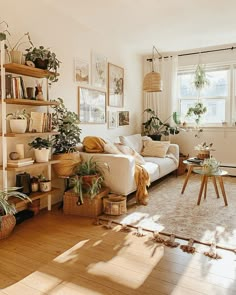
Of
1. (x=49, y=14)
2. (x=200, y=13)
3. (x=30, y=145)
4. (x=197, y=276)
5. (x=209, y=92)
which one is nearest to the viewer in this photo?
(x=197, y=276)

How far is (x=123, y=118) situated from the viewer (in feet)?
17.5

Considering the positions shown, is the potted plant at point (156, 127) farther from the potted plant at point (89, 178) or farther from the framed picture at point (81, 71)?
the potted plant at point (89, 178)

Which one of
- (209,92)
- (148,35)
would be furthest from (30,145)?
(209,92)

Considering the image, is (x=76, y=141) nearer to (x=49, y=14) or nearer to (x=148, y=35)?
(x=49, y=14)

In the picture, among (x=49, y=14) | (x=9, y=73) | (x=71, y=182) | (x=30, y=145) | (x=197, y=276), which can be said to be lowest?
(x=197, y=276)

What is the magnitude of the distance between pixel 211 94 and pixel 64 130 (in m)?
3.52

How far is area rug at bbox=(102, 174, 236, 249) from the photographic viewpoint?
2.58 metres

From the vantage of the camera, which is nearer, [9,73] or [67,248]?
[67,248]

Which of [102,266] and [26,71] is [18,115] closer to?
[26,71]

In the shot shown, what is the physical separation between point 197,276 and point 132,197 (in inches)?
78.1

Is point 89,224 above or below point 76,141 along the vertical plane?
below

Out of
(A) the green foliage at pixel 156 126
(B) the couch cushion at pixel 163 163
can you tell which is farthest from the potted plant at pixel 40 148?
(A) the green foliage at pixel 156 126

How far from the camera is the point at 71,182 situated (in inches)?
128

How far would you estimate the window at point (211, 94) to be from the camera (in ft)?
17.7
